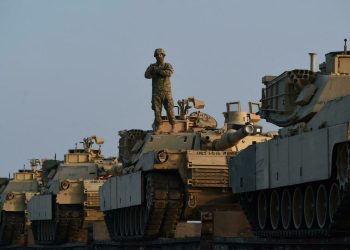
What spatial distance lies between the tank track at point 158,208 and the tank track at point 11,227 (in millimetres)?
19335

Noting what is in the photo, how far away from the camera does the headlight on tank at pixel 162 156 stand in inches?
1428

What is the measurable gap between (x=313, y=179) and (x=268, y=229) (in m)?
4.61

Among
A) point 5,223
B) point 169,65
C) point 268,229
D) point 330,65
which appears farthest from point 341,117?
point 5,223

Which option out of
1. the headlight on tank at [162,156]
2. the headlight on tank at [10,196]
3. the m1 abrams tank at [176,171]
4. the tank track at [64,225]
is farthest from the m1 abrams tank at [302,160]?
the headlight on tank at [10,196]

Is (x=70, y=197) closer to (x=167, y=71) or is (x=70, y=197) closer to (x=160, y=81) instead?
(x=160, y=81)

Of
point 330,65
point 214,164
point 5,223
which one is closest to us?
point 330,65

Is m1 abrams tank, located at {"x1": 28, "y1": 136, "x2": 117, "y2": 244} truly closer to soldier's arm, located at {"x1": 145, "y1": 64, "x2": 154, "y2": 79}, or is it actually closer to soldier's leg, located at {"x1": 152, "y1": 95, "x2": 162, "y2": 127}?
soldier's leg, located at {"x1": 152, "y1": 95, "x2": 162, "y2": 127}

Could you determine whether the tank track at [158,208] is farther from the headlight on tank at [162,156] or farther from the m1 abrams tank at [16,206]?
the m1 abrams tank at [16,206]

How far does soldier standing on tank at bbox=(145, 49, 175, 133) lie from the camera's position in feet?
129

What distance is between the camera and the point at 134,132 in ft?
140

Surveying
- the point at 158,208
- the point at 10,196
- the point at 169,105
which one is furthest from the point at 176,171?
the point at 10,196

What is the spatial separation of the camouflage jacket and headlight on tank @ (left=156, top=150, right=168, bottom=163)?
379cm

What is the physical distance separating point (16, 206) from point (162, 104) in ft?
66.2

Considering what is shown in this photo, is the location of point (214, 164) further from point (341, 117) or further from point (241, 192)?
point (341, 117)
